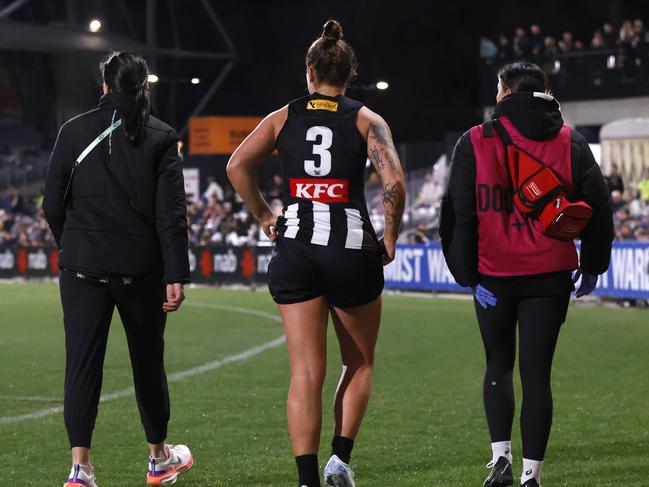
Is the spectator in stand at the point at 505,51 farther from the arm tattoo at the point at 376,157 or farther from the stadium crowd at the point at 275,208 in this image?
the arm tattoo at the point at 376,157

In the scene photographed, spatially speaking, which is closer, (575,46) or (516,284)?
(516,284)

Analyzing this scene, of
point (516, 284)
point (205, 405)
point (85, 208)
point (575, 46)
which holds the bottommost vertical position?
point (205, 405)

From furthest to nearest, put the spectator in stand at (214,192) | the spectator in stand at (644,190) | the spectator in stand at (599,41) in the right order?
the spectator in stand at (214,192) → the spectator in stand at (599,41) → the spectator in stand at (644,190)

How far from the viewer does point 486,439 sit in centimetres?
840

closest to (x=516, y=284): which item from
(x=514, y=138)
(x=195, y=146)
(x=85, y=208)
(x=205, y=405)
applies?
(x=514, y=138)

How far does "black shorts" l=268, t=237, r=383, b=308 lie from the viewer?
6012 mm

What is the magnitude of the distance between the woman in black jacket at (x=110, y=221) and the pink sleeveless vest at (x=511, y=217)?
138 cm

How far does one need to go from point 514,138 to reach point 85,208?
78.2 inches

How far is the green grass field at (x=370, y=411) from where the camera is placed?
7367mm

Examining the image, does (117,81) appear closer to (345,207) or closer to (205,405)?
(345,207)

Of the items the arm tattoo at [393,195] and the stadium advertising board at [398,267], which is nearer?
the arm tattoo at [393,195]

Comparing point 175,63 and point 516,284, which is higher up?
point 175,63

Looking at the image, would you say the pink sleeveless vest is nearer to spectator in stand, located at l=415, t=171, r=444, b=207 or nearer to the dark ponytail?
the dark ponytail

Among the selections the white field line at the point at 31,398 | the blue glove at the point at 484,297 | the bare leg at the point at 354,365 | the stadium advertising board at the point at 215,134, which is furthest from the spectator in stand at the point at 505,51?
the bare leg at the point at 354,365
